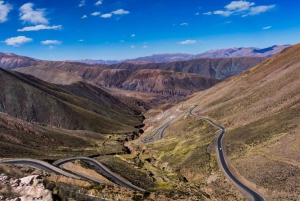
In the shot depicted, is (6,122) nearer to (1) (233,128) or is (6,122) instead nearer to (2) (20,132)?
(2) (20,132)

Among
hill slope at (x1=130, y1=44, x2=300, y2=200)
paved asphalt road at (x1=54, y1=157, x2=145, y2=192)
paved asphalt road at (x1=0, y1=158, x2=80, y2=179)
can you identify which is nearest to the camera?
hill slope at (x1=130, y1=44, x2=300, y2=200)

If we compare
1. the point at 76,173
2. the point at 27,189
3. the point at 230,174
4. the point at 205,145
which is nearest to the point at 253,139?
the point at 205,145

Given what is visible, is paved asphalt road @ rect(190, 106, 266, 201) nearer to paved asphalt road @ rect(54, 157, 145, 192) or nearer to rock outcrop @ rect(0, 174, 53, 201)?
paved asphalt road @ rect(54, 157, 145, 192)

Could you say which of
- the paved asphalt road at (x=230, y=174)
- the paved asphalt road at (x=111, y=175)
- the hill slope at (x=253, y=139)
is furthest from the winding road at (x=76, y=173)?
the paved asphalt road at (x=230, y=174)

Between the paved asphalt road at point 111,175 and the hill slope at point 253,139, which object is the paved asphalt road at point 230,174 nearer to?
the hill slope at point 253,139

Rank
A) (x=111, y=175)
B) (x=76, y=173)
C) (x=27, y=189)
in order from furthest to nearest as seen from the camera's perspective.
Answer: (x=111, y=175), (x=76, y=173), (x=27, y=189)

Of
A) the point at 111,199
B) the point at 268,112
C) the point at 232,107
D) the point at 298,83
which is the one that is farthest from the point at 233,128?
the point at 111,199

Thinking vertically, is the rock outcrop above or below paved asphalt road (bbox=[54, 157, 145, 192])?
above

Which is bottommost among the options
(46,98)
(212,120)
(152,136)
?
(152,136)

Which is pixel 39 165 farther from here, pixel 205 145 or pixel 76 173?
pixel 205 145

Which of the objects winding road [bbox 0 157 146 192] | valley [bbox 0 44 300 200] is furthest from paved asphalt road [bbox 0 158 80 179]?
valley [bbox 0 44 300 200]

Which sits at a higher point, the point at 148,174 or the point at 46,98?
the point at 46,98
